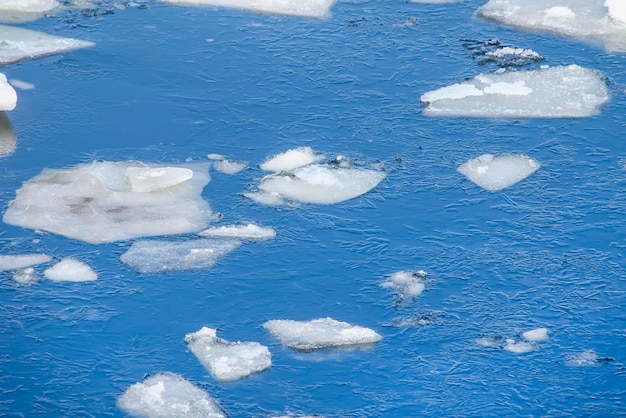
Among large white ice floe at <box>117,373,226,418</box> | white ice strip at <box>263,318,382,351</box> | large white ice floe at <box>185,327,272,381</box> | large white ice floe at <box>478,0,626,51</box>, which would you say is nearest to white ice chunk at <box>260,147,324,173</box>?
white ice strip at <box>263,318,382,351</box>

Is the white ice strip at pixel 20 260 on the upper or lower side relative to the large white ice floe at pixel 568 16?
lower

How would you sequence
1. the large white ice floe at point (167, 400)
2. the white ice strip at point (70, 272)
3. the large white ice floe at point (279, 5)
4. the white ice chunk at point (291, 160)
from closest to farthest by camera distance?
the large white ice floe at point (167, 400) < the white ice strip at point (70, 272) < the white ice chunk at point (291, 160) < the large white ice floe at point (279, 5)

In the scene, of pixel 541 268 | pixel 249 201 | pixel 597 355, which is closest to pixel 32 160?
pixel 249 201

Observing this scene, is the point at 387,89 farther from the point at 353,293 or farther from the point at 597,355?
the point at 597,355

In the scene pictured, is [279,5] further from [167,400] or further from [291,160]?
[167,400]

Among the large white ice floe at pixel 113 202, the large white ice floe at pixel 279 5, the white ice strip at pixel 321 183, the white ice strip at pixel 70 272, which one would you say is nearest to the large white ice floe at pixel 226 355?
the white ice strip at pixel 70 272

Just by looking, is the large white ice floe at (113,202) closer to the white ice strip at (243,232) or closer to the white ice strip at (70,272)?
the white ice strip at (243,232)
